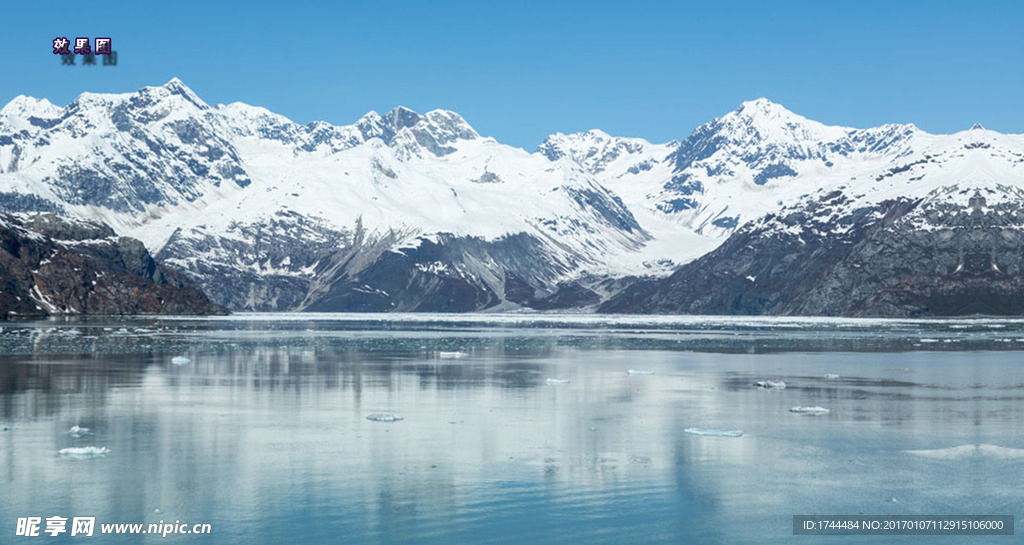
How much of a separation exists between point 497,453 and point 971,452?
2046 centimetres

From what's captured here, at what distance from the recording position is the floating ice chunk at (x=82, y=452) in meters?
43.1

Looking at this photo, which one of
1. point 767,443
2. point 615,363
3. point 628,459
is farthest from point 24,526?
point 615,363

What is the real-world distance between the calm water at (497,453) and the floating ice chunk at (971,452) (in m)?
0.22

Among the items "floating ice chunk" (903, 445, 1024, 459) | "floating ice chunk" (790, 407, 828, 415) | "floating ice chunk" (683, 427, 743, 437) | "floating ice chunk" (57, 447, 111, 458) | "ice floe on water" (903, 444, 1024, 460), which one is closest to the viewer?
"floating ice chunk" (57, 447, 111, 458)

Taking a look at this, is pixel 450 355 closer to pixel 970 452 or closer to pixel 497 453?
pixel 497 453

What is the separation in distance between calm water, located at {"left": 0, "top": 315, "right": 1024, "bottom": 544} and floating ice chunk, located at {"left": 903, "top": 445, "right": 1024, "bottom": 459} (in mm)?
221

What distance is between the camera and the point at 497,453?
150 ft

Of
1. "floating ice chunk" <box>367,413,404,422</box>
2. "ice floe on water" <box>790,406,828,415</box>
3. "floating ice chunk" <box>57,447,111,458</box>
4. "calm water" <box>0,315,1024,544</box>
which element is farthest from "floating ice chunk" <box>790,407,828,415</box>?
"floating ice chunk" <box>57,447,111,458</box>

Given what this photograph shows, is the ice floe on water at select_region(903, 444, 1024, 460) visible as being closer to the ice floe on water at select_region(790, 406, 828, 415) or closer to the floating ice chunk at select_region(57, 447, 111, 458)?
the ice floe on water at select_region(790, 406, 828, 415)

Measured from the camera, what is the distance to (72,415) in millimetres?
55688

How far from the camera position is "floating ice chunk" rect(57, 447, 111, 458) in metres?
43.1

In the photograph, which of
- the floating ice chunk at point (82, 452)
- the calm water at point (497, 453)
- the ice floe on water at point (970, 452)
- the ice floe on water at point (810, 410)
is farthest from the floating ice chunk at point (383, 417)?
the ice floe on water at point (970, 452)

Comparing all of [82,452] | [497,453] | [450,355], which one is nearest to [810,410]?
[497,453]

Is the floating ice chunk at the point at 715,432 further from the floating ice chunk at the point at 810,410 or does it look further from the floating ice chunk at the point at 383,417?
the floating ice chunk at the point at 383,417
